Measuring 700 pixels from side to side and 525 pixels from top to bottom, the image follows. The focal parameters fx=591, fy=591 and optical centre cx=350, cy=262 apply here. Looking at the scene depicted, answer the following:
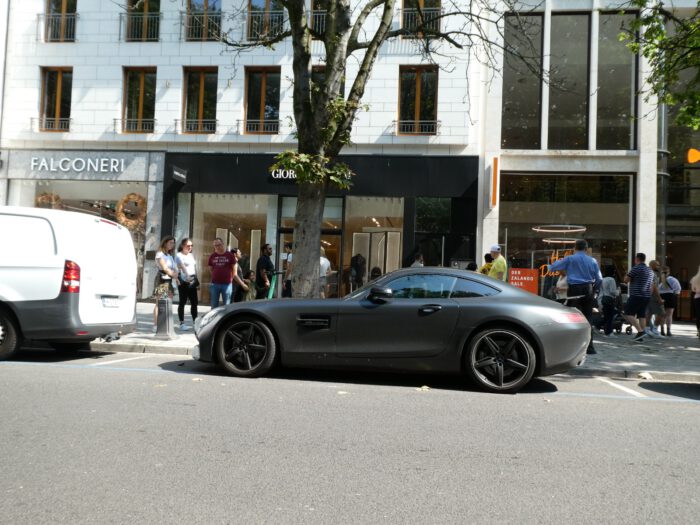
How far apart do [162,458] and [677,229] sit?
1975 centimetres

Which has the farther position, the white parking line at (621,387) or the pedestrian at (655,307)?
the pedestrian at (655,307)

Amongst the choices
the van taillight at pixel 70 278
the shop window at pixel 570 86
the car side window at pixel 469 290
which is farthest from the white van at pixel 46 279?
the shop window at pixel 570 86

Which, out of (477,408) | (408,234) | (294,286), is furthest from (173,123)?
(477,408)

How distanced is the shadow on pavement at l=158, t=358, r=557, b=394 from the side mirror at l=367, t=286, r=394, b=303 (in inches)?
38.2

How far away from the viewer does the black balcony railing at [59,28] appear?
59.0 feet

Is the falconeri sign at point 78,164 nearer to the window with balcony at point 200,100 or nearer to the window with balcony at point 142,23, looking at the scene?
the window with balcony at point 200,100

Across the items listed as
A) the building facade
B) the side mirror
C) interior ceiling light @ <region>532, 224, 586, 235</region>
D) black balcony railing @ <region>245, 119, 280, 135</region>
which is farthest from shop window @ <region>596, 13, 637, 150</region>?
the side mirror

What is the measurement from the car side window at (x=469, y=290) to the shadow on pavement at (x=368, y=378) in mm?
1027

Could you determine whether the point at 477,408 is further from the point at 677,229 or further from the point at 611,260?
the point at 677,229

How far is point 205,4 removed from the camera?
57.9 ft

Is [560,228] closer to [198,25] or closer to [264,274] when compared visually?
[264,274]

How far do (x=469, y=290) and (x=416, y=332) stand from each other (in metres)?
0.78

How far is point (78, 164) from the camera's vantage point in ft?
58.1

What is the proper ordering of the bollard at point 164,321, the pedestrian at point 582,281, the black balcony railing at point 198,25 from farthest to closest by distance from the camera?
the black balcony railing at point 198,25, the bollard at point 164,321, the pedestrian at point 582,281
